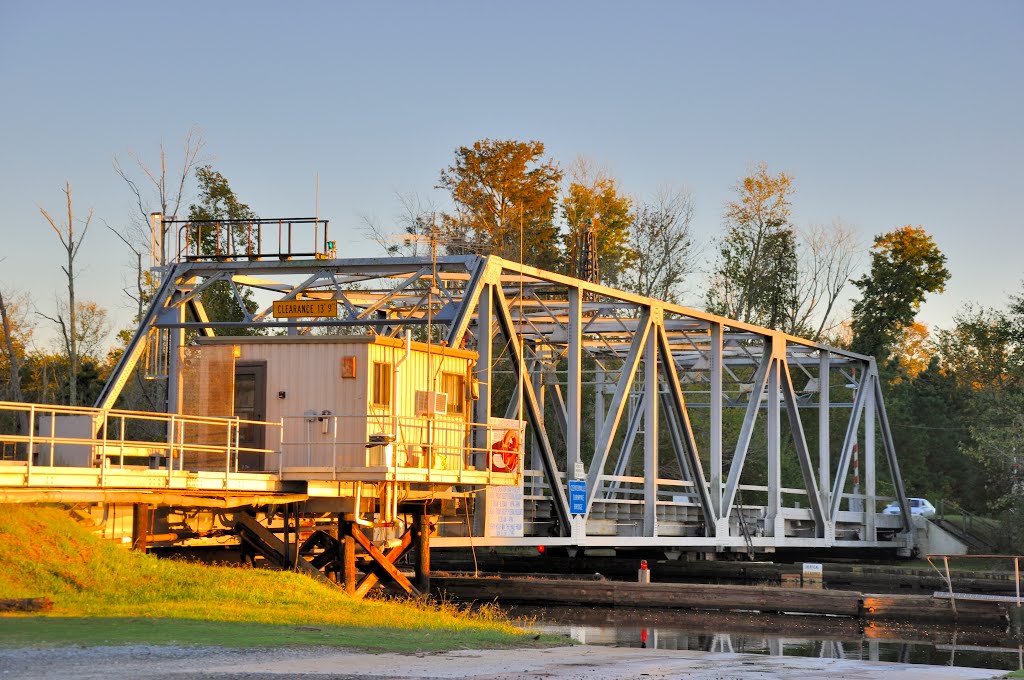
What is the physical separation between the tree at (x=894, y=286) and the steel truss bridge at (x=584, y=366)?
22785mm

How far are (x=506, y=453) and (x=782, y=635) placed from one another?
794cm

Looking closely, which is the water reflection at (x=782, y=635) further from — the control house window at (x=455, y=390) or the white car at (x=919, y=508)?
the white car at (x=919, y=508)

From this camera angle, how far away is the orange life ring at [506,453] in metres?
30.9

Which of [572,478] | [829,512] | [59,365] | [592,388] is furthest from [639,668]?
[59,365]

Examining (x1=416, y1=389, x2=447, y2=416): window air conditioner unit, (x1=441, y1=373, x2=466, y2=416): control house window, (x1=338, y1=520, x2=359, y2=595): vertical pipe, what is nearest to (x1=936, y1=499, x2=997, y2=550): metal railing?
(x1=441, y1=373, x2=466, y2=416): control house window

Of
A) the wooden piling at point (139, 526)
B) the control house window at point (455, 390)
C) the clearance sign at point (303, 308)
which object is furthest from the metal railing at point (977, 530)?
the wooden piling at point (139, 526)

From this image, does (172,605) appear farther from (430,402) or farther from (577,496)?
(577,496)

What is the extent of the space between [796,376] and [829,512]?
2521 centimetres

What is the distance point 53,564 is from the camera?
2103 cm

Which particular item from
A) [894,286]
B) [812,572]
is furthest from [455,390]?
[894,286]

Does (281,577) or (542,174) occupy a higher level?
(542,174)

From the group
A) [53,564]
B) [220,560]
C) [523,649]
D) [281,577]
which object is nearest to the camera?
[523,649]

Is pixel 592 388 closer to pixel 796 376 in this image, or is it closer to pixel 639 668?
pixel 796 376

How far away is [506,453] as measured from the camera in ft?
102
